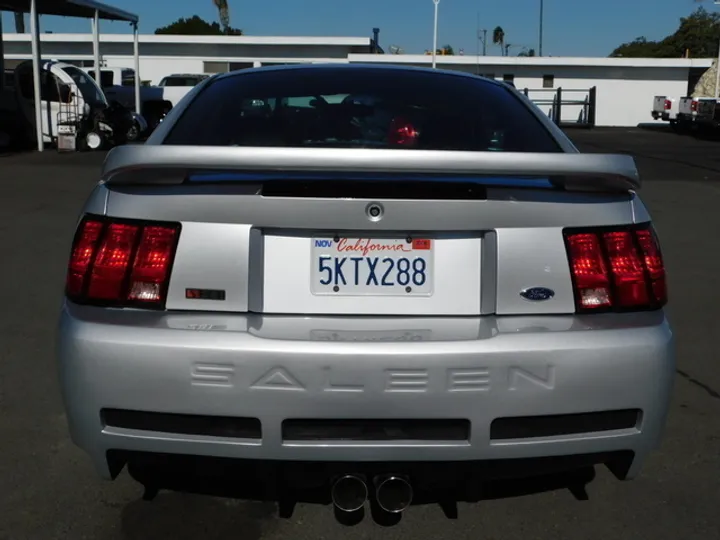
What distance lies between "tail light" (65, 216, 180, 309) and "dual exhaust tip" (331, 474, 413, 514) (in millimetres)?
762

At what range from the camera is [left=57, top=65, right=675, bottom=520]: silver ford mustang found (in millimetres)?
2359

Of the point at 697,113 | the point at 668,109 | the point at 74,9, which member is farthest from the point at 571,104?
the point at 74,9

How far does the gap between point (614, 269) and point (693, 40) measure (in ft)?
324

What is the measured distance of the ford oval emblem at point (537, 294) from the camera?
2527 millimetres

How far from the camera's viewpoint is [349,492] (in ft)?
8.19

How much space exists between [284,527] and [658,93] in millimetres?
43967

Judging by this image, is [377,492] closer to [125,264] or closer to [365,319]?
[365,319]

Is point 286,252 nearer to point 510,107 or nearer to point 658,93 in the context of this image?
point 510,107

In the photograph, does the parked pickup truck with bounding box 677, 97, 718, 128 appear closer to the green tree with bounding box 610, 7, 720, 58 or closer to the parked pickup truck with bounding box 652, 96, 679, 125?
the parked pickup truck with bounding box 652, 96, 679, 125

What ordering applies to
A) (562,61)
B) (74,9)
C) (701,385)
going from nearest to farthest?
(701,385)
(74,9)
(562,61)

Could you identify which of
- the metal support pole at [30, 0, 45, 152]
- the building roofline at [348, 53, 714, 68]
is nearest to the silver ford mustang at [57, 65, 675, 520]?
the metal support pole at [30, 0, 45, 152]

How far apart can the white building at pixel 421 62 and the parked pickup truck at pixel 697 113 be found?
7.51 m

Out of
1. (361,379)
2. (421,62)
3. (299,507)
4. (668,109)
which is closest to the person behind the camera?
(361,379)

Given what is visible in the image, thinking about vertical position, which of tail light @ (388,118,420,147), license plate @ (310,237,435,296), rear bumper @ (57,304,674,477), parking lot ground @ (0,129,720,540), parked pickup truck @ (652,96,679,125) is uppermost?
parked pickup truck @ (652,96,679,125)
